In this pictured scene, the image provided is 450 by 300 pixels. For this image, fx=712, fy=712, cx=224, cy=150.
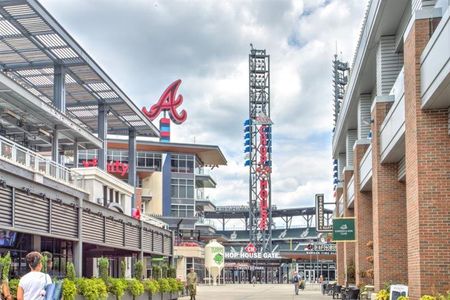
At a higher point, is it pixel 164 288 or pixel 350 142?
pixel 350 142

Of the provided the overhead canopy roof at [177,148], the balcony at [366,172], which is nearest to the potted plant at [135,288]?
the balcony at [366,172]

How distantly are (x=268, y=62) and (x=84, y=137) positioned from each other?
62261mm

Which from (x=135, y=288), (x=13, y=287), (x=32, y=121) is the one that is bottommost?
(x=135, y=288)

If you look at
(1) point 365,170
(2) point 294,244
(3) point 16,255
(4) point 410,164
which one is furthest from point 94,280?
(2) point 294,244

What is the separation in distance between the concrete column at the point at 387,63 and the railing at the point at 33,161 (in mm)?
11665

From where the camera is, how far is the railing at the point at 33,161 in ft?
69.4

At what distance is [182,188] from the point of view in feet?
278

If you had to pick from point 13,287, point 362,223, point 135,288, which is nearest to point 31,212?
point 13,287

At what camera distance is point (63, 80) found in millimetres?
A: 34844

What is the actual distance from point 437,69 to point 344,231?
1776 centimetres

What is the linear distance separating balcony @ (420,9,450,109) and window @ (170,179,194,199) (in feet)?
230

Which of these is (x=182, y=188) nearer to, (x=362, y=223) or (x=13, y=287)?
(x=362, y=223)

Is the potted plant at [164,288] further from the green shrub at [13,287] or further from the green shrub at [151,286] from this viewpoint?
the green shrub at [13,287]

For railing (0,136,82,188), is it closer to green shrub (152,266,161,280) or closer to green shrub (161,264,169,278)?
green shrub (152,266,161,280)
